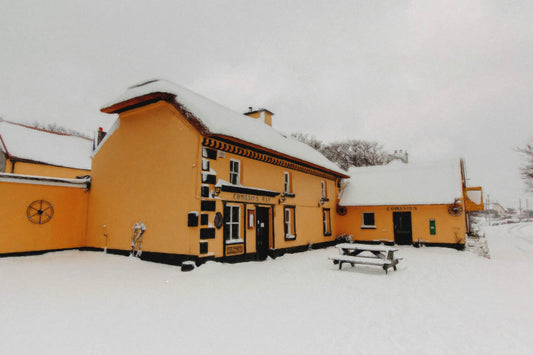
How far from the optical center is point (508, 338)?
503cm

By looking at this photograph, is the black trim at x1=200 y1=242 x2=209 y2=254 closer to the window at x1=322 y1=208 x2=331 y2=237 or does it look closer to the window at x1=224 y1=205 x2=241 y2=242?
the window at x1=224 y1=205 x2=241 y2=242

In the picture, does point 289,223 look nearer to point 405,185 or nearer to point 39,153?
point 405,185

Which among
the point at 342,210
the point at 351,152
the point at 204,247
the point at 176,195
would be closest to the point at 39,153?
the point at 176,195

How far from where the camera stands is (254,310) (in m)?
6.25

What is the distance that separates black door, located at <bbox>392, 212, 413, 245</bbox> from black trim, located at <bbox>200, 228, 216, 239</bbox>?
45.4ft

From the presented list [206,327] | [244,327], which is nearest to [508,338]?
[244,327]

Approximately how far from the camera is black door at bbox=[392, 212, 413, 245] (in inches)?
782

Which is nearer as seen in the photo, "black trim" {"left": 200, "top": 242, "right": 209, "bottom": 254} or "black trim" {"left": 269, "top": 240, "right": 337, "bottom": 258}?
"black trim" {"left": 200, "top": 242, "right": 209, "bottom": 254}

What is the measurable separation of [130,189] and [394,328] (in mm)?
10600

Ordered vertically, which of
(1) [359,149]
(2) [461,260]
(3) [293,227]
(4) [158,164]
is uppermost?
(1) [359,149]

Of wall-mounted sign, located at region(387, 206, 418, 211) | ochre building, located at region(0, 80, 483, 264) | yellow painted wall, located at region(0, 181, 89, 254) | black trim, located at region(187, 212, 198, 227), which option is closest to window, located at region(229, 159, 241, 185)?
ochre building, located at region(0, 80, 483, 264)

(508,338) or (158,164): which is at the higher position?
(158,164)

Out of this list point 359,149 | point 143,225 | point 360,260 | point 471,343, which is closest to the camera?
point 471,343

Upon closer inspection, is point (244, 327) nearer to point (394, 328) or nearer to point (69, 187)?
point (394, 328)
